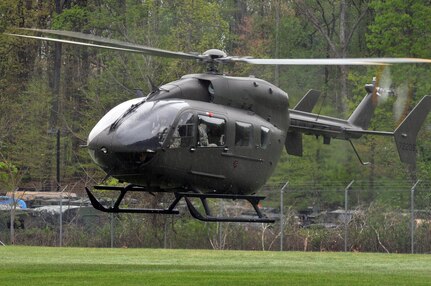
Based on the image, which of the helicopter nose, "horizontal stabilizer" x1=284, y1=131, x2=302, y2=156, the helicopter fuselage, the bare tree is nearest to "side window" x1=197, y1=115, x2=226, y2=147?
the helicopter fuselage

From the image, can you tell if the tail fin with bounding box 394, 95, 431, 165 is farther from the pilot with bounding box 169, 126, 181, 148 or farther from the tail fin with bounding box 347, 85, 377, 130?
the pilot with bounding box 169, 126, 181, 148

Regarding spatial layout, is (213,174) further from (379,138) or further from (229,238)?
(379,138)

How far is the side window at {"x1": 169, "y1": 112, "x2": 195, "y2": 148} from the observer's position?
25359 millimetres

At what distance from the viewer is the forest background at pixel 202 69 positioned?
1955 inches

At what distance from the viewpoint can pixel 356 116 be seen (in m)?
31.9

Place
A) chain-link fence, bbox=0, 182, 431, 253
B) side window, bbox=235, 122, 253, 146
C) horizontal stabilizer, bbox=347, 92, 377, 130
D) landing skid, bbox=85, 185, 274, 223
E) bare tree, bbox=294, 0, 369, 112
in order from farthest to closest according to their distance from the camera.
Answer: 1. bare tree, bbox=294, 0, 369, 112
2. chain-link fence, bbox=0, 182, 431, 253
3. horizontal stabilizer, bbox=347, 92, 377, 130
4. side window, bbox=235, 122, 253, 146
5. landing skid, bbox=85, 185, 274, 223

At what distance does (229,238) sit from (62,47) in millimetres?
31568

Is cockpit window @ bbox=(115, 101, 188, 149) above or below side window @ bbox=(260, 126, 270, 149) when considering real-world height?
above

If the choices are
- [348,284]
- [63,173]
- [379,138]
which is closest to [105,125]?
[348,284]

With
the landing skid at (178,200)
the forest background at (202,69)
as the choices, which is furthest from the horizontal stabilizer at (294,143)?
the forest background at (202,69)

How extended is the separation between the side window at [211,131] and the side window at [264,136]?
1.38m

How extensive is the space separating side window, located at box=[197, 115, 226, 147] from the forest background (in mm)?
16478

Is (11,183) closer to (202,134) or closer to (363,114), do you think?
(363,114)

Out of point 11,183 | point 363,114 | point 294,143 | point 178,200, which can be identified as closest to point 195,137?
point 178,200
